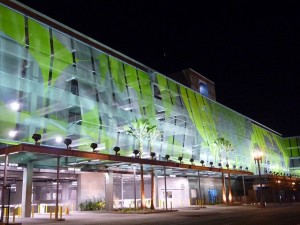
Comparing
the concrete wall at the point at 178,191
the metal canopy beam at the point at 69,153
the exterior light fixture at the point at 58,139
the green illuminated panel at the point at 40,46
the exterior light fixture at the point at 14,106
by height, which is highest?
the green illuminated panel at the point at 40,46

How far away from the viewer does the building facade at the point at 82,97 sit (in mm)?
26781

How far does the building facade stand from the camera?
26.8 m

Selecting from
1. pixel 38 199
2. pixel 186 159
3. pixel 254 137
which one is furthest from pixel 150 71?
pixel 254 137

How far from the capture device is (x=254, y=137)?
70625 mm

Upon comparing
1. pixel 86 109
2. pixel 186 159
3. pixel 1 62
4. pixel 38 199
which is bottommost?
pixel 38 199

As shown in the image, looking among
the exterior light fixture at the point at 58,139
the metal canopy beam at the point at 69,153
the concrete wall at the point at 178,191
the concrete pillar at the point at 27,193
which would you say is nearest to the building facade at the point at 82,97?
the exterior light fixture at the point at 58,139

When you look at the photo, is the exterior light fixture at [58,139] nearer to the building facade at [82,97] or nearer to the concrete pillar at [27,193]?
the building facade at [82,97]

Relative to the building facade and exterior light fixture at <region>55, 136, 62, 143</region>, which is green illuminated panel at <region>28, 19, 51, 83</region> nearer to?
the building facade

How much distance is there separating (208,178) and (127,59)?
22365 mm

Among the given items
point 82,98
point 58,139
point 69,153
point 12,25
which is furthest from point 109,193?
point 12,25

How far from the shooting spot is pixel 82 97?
3186cm

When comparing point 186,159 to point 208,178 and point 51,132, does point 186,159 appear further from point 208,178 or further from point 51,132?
point 51,132

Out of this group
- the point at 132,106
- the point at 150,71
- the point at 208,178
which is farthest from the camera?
the point at 208,178

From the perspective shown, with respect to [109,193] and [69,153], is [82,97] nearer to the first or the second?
[109,193]
